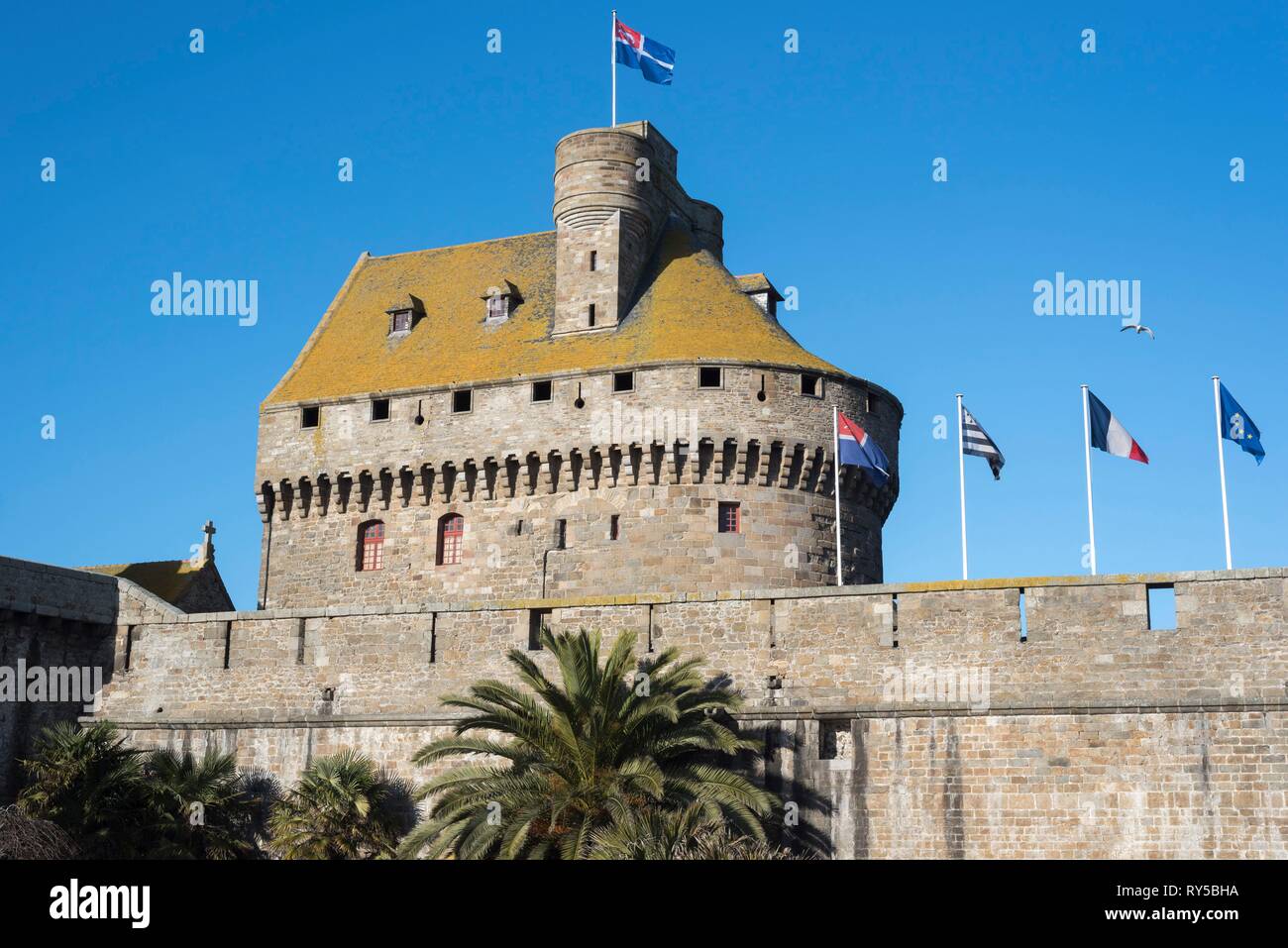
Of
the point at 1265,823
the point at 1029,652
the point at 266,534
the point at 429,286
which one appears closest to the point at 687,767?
the point at 1029,652

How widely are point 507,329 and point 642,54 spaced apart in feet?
22.4

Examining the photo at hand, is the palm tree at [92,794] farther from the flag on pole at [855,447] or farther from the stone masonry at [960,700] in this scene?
the flag on pole at [855,447]

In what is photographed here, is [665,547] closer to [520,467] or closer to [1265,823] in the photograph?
[520,467]

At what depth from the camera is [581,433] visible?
112 feet

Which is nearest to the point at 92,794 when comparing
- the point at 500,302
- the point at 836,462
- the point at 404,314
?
the point at 836,462

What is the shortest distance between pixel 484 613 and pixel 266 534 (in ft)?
39.0

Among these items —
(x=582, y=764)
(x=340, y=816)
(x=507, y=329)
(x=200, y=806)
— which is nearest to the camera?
(x=582, y=764)

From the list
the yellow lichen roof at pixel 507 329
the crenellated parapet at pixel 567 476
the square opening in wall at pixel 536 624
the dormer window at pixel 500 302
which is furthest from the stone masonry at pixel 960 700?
the dormer window at pixel 500 302

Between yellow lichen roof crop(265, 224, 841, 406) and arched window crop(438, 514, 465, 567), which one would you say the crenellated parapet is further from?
Answer: yellow lichen roof crop(265, 224, 841, 406)

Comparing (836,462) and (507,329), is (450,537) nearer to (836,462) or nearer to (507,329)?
(507,329)

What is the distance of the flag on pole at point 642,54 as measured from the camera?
36969 mm

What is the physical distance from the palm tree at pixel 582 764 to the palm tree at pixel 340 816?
1.78 meters

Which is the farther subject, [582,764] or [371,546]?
[371,546]

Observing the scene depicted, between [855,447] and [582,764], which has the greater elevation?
[855,447]
